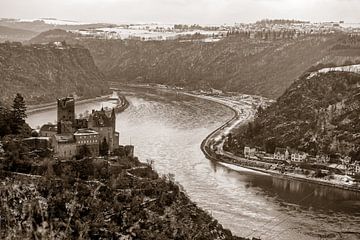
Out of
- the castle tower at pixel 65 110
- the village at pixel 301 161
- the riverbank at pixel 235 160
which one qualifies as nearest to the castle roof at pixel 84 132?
the castle tower at pixel 65 110

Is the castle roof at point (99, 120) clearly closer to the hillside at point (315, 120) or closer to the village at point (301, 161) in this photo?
the village at point (301, 161)

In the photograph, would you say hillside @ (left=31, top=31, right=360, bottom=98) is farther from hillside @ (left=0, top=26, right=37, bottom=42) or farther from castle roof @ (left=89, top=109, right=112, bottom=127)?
castle roof @ (left=89, top=109, right=112, bottom=127)

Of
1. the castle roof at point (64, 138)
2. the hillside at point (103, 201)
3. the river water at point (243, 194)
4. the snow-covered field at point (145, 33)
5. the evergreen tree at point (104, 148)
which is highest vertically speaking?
the snow-covered field at point (145, 33)

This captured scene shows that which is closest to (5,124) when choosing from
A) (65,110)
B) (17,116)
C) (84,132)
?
(17,116)

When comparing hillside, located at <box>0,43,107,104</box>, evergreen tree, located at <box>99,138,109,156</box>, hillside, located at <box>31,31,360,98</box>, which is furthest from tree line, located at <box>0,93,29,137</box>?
hillside, located at <box>31,31,360,98</box>

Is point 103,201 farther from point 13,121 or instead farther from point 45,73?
point 45,73

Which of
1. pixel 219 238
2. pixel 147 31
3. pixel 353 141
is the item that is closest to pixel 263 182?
pixel 353 141

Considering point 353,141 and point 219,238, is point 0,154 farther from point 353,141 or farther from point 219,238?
point 353,141
